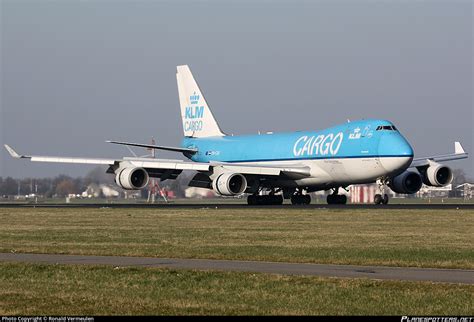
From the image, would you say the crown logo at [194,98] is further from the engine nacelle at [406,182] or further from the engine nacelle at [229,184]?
the engine nacelle at [406,182]

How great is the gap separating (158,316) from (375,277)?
703cm

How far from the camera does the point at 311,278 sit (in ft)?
71.8

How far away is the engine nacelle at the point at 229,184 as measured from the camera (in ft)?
211

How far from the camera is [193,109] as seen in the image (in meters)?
82.0

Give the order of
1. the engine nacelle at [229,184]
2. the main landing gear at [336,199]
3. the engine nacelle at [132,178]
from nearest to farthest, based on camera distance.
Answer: the engine nacelle at [229,184], the engine nacelle at [132,178], the main landing gear at [336,199]

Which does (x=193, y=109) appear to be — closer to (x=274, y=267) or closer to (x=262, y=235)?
(x=262, y=235)

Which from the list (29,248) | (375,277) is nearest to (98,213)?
(29,248)

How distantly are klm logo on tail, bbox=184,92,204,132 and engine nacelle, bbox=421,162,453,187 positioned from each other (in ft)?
67.3

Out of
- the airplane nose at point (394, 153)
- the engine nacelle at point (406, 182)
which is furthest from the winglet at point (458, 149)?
the airplane nose at point (394, 153)

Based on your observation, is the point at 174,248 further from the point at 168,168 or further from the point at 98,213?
the point at 168,168

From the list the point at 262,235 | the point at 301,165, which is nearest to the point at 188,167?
the point at 301,165

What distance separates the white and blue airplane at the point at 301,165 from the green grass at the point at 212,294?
39131 millimetres

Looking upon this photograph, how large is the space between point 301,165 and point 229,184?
545 cm

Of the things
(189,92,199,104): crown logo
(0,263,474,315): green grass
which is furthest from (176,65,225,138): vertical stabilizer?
(0,263,474,315): green grass
